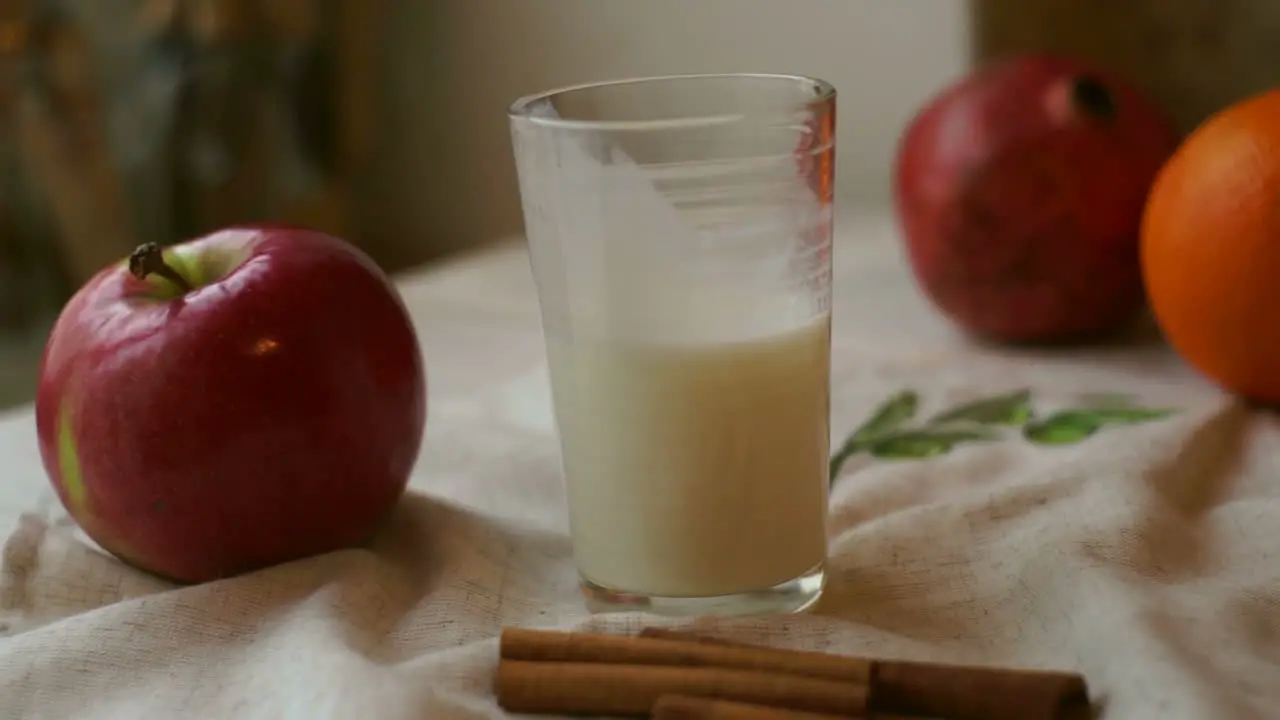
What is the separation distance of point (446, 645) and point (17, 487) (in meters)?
0.33

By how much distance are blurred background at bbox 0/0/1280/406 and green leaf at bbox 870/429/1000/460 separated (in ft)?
2.12

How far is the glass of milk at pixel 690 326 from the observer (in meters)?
0.53

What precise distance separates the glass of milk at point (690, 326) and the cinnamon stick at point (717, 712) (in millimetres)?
98

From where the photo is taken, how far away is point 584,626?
55cm

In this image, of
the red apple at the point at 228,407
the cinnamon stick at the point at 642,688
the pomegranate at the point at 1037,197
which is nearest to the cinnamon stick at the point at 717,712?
the cinnamon stick at the point at 642,688

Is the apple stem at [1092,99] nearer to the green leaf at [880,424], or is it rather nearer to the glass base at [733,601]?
the green leaf at [880,424]

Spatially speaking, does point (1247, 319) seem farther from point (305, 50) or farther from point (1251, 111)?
point (305, 50)

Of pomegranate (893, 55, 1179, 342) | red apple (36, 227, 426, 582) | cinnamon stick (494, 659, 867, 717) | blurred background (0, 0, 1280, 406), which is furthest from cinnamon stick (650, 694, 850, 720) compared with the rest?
blurred background (0, 0, 1280, 406)

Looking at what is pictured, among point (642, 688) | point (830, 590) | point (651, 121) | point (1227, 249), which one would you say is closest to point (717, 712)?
point (642, 688)

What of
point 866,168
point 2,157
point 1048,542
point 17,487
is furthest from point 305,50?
point 1048,542

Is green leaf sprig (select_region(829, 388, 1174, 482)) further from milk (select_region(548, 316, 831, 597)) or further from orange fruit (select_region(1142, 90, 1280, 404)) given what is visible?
milk (select_region(548, 316, 831, 597))

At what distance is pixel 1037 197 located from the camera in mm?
921

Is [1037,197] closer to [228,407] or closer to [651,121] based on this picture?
[651,121]

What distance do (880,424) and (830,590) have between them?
0.78ft
